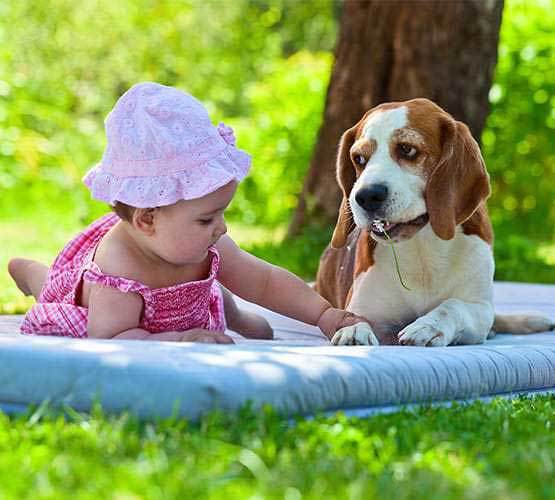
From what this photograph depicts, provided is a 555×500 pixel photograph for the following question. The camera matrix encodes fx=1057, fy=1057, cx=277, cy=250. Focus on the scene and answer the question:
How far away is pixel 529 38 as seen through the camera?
10.9 metres

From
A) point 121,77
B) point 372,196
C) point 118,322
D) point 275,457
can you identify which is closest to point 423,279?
point 372,196

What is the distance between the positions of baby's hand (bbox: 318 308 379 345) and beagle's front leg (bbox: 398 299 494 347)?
0.13 meters

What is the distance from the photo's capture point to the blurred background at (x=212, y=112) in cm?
1057

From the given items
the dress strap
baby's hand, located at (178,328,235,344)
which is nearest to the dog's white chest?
baby's hand, located at (178,328,235,344)

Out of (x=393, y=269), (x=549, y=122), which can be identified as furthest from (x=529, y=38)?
(x=393, y=269)

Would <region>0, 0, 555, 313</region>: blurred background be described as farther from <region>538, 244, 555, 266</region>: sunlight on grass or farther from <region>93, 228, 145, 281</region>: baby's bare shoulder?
<region>93, 228, 145, 281</region>: baby's bare shoulder

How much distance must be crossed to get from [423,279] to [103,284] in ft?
4.10

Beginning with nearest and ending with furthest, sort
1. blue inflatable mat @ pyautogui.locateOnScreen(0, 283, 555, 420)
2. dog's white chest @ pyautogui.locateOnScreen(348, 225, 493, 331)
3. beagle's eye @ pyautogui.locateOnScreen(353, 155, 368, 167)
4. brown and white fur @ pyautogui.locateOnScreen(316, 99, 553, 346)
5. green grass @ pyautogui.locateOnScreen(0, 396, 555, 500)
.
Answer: green grass @ pyautogui.locateOnScreen(0, 396, 555, 500) < blue inflatable mat @ pyautogui.locateOnScreen(0, 283, 555, 420) < brown and white fur @ pyautogui.locateOnScreen(316, 99, 553, 346) < beagle's eye @ pyautogui.locateOnScreen(353, 155, 368, 167) < dog's white chest @ pyautogui.locateOnScreen(348, 225, 493, 331)

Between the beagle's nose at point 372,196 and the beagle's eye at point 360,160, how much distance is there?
0.23m

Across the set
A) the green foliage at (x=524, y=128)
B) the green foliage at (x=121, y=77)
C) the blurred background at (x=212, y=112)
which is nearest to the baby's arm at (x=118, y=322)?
Result: the blurred background at (x=212, y=112)

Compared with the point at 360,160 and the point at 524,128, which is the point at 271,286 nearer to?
the point at 360,160

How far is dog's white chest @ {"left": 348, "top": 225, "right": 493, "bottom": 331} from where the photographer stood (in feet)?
13.3

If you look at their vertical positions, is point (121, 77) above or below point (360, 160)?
below

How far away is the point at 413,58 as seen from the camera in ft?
24.9
